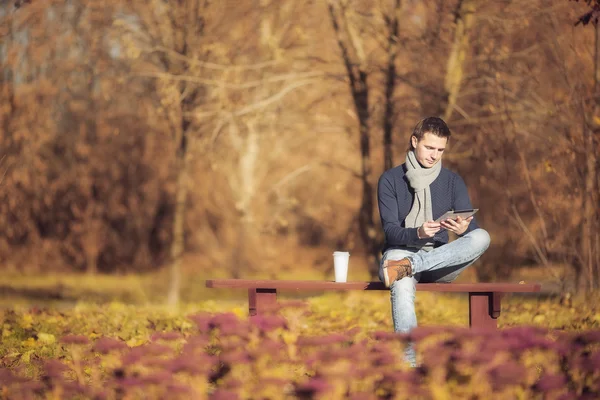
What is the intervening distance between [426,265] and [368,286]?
362 millimetres

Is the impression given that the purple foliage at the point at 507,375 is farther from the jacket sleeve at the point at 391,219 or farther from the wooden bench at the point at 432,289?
the jacket sleeve at the point at 391,219

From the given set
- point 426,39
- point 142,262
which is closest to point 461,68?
point 426,39

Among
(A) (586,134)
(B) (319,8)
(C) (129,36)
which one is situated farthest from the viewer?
(B) (319,8)

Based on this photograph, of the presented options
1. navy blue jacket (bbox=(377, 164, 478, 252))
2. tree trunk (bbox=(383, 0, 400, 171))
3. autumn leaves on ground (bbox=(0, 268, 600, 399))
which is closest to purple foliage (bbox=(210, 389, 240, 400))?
autumn leaves on ground (bbox=(0, 268, 600, 399))

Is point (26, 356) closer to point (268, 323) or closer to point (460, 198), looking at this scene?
point (268, 323)

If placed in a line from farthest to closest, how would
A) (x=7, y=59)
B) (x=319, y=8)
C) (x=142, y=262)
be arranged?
(x=142, y=262) → (x=319, y=8) → (x=7, y=59)

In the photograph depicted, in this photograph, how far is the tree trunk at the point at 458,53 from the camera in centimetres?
901

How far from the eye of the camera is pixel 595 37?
845 cm

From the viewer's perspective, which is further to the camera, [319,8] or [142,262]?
[142,262]

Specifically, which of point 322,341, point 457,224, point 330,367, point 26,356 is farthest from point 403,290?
point 26,356

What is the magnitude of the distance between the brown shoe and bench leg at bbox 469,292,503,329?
1.63 ft

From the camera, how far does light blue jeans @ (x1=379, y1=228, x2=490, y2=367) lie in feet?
15.5

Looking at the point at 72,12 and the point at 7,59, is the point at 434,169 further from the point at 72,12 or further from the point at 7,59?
the point at 72,12

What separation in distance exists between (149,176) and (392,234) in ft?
39.0
